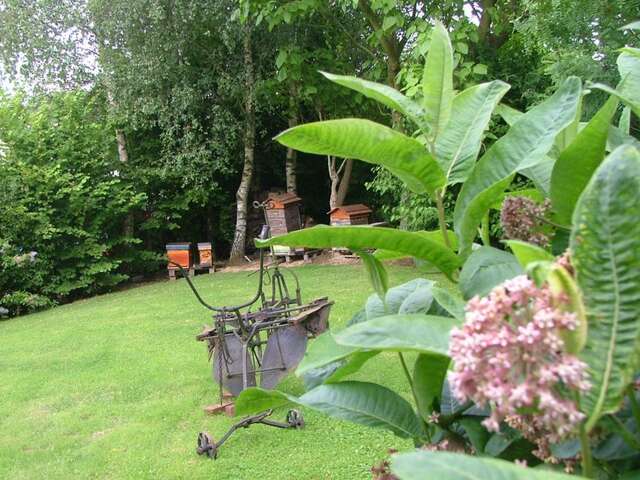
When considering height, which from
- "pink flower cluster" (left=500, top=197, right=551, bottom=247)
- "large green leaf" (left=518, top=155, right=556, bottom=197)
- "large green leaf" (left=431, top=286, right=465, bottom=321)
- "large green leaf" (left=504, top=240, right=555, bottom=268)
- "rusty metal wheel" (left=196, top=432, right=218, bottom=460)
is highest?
"large green leaf" (left=518, top=155, right=556, bottom=197)

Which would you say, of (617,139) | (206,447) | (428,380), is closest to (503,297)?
(428,380)

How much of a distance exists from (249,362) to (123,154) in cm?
829

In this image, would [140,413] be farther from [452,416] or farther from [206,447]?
[452,416]

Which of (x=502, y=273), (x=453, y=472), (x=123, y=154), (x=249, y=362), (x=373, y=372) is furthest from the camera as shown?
(x=123, y=154)

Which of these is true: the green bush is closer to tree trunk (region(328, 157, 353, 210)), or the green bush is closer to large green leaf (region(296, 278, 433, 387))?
tree trunk (region(328, 157, 353, 210))

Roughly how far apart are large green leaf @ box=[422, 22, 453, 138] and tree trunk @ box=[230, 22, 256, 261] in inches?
375

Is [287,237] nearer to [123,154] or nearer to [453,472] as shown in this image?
[453,472]

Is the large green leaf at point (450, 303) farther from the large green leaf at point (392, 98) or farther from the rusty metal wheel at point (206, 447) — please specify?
the rusty metal wheel at point (206, 447)

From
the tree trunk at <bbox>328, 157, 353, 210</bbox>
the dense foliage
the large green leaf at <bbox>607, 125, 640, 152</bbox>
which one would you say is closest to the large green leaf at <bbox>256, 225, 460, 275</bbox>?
the dense foliage

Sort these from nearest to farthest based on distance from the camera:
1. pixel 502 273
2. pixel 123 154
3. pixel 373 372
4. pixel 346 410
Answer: pixel 502 273
pixel 346 410
pixel 373 372
pixel 123 154

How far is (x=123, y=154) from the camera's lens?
35.7 feet

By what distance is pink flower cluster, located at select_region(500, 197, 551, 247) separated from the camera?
52 centimetres

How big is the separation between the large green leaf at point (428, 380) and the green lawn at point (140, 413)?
2.54 meters

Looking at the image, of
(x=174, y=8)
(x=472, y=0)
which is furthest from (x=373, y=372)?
(x=174, y=8)
